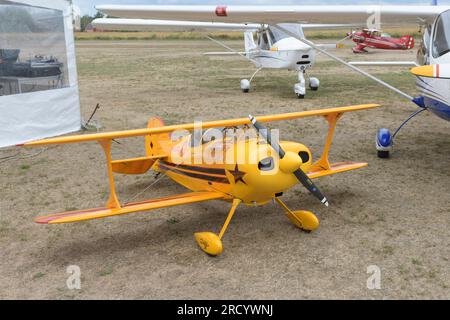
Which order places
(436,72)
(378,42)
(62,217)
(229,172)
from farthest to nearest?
(378,42)
(436,72)
(229,172)
(62,217)

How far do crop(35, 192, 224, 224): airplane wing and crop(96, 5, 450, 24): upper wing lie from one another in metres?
4.77

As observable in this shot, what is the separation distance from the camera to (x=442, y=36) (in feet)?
20.6

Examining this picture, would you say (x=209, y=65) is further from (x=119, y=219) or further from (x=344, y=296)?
(x=344, y=296)

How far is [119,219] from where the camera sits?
198 inches

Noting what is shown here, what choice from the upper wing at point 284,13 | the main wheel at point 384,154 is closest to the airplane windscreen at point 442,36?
the upper wing at point 284,13

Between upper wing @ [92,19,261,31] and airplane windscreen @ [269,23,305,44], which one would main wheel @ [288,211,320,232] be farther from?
upper wing @ [92,19,261,31]

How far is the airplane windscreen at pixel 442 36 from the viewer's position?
6.15 meters

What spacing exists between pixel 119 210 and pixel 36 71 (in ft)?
18.0

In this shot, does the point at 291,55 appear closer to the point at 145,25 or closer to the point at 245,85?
the point at 245,85

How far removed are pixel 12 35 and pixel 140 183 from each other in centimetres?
396

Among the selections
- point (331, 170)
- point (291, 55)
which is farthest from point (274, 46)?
point (331, 170)
